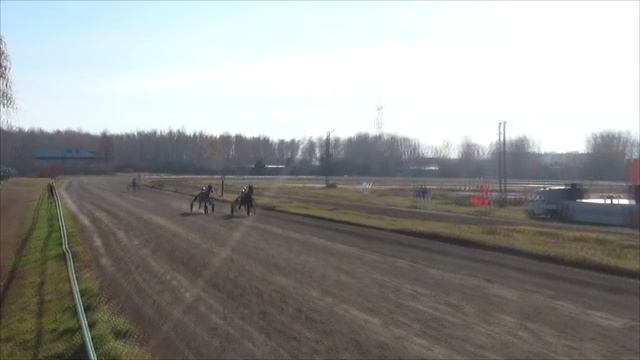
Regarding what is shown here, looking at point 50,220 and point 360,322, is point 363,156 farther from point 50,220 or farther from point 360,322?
point 360,322

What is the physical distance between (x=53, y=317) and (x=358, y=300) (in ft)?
18.0

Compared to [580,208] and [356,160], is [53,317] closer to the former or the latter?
[580,208]

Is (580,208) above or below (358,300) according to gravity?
below

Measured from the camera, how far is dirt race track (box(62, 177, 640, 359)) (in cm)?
1117

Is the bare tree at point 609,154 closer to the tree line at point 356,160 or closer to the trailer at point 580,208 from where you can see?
the tree line at point 356,160

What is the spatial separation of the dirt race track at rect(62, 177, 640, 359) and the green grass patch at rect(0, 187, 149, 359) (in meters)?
0.49

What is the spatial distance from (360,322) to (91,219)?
2907cm

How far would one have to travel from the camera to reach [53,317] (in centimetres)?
1377

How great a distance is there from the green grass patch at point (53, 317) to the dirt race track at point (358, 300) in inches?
19.1

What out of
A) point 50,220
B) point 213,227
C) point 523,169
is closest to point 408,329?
point 213,227

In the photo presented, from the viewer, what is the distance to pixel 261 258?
21.7 metres

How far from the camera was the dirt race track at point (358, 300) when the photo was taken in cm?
1117

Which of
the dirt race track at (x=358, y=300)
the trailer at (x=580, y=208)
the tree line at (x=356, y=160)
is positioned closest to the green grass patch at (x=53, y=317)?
the dirt race track at (x=358, y=300)

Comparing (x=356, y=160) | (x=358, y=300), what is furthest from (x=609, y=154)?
(x=358, y=300)
